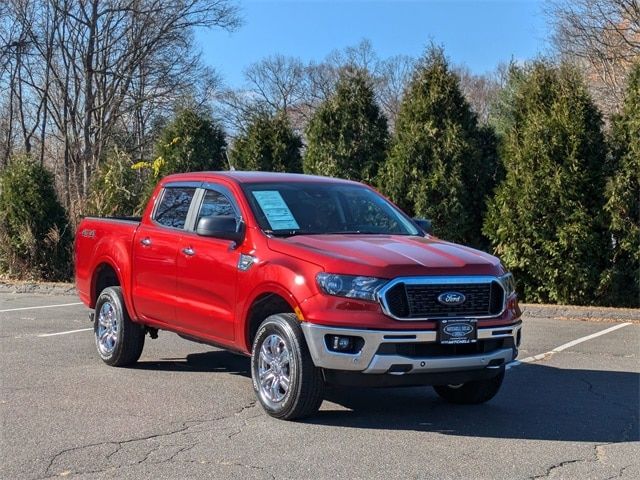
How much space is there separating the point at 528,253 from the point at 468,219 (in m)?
1.50

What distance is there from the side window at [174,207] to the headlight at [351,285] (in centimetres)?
225

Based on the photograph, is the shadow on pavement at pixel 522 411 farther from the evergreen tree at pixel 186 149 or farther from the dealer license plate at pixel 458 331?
the evergreen tree at pixel 186 149

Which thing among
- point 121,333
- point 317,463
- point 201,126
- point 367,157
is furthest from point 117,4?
point 317,463

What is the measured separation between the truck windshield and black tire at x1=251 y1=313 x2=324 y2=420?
88 centimetres

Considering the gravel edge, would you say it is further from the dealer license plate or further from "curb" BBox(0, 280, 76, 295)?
"curb" BBox(0, 280, 76, 295)

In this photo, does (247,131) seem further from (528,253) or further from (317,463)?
(317,463)

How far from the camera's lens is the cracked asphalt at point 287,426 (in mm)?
5020

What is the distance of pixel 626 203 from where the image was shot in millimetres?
12641

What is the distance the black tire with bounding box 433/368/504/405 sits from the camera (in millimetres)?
6652

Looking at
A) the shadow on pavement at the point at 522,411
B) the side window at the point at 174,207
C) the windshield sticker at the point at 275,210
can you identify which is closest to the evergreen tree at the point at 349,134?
the side window at the point at 174,207

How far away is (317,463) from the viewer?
5070mm

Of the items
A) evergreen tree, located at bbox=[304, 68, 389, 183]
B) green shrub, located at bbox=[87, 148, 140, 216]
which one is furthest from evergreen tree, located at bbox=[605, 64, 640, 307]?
green shrub, located at bbox=[87, 148, 140, 216]

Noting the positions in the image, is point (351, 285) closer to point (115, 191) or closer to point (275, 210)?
point (275, 210)

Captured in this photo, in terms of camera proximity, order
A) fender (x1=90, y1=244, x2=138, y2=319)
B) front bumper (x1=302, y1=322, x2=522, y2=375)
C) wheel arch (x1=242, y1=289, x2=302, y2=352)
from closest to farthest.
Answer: front bumper (x1=302, y1=322, x2=522, y2=375)
wheel arch (x1=242, y1=289, x2=302, y2=352)
fender (x1=90, y1=244, x2=138, y2=319)
